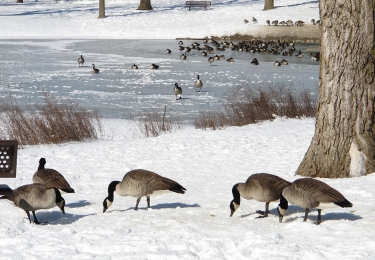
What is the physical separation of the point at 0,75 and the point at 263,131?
13690 mm

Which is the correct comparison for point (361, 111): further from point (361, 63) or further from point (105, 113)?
point (105, 113)

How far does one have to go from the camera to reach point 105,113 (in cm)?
1662

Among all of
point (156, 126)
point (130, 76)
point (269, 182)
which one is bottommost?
point (156, 126)

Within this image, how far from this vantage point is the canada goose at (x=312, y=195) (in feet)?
18.3

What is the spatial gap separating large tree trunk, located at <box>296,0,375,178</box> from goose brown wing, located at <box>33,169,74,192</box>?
3657 mm

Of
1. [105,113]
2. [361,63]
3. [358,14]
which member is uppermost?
[358,14]

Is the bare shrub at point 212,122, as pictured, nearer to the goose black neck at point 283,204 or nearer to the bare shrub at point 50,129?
the bare shrub at point 50,129

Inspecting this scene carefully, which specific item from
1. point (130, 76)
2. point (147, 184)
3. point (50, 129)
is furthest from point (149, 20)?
→ point (147, 184)

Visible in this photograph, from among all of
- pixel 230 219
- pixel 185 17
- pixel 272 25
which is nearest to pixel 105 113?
pixel 230 219

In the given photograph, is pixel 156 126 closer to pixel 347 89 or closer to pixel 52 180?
pixel 347 89

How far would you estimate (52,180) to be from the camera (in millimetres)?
6820

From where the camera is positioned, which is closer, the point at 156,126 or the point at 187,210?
the point at 187,210

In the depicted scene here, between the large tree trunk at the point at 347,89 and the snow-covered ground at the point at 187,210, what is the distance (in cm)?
36

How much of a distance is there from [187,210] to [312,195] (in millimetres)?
1581
